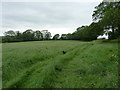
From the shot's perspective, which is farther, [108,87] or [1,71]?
[1,71]

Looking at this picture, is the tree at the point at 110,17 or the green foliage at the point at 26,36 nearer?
the tree at the point at 110,17

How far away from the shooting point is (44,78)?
6812mm

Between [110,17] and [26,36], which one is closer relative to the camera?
[110,17]

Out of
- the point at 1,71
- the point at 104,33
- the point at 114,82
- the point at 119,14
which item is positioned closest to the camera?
the point at 114,82

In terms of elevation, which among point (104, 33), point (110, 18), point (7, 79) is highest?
point (110, 18)

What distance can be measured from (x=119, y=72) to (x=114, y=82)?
168 centimetres

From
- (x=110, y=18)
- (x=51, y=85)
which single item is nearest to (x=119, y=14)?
(x=110, y=18)

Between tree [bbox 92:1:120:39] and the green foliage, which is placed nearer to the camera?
tree [bbox 92:1:120:39]

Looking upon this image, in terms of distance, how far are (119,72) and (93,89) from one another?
2.80 metres

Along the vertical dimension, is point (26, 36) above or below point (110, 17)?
below

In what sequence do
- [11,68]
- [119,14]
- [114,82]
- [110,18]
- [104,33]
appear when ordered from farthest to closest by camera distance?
[104,33]
[110,18]
[119,14]
[11,68]
[114,82]

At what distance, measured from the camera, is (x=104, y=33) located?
3416 cm

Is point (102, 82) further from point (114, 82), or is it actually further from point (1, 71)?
point (1, 71)

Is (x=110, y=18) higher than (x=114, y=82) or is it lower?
higher
